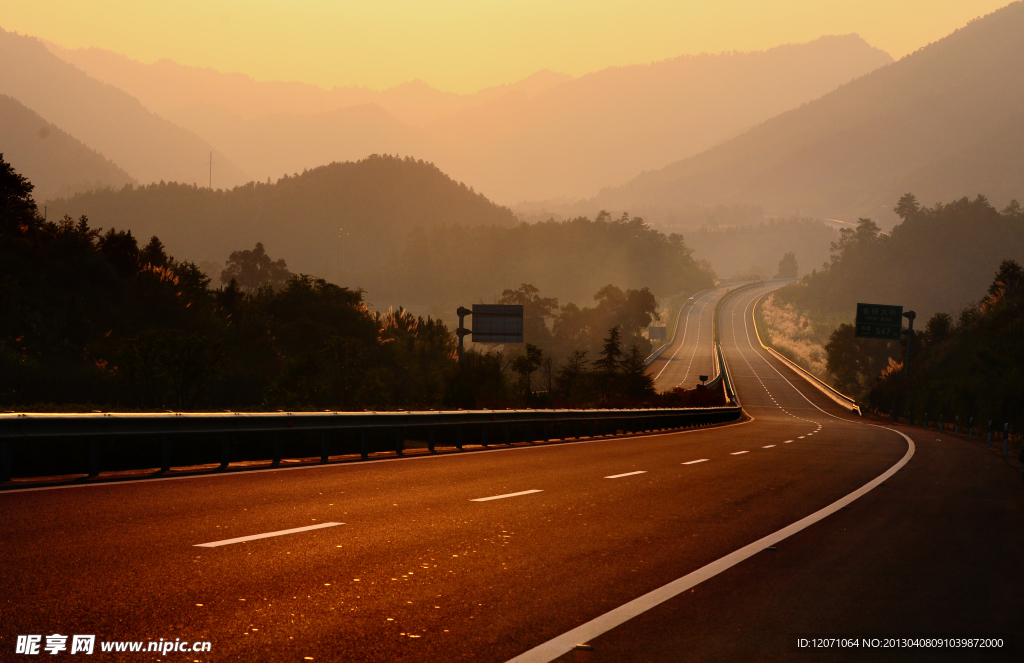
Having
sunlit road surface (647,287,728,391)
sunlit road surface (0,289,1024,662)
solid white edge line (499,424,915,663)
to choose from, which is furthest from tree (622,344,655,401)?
solid white edge line (499,424,915,663)

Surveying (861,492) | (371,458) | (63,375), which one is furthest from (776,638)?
(63,375)

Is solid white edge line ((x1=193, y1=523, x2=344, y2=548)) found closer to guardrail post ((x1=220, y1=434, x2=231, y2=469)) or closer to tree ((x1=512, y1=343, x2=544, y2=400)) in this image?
guardrail post ((x1=220, y1=434, x2=231, y2=469))

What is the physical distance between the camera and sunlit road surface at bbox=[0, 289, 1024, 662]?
540 centimetres

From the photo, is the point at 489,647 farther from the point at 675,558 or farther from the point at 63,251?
the point at 63,251

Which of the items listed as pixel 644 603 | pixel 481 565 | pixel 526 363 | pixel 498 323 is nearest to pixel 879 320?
pixel 498 323

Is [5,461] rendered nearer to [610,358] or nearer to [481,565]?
[481,565]

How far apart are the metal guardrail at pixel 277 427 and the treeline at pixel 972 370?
26.1 metres

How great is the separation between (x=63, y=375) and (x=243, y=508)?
37.7 meters

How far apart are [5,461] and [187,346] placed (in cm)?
2875

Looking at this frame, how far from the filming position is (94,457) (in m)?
12.0

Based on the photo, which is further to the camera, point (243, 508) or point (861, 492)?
point (861, 492)

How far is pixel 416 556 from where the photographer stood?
7.56m

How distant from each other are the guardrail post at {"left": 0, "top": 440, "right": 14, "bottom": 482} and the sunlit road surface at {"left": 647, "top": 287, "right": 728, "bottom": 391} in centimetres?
9302

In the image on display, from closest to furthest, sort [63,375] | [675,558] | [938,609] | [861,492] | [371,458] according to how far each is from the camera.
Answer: [938,609]
[675,558]
[861,492]
[371,458]
[63,375]
